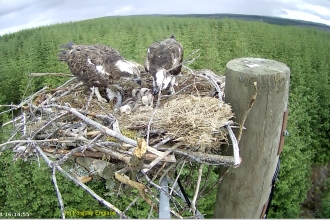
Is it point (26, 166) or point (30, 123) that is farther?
point (26, 166)

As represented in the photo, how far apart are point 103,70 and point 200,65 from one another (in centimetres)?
1000

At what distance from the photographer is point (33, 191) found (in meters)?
9.46

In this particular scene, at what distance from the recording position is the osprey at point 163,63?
3.30 m

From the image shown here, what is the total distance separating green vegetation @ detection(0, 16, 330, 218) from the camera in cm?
962

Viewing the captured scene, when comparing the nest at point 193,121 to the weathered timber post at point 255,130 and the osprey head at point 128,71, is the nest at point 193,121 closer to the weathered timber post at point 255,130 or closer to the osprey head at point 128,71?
the weathered timber post at point 255,130

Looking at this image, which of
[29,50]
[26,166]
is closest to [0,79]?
[29,50]

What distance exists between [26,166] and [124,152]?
8.45m

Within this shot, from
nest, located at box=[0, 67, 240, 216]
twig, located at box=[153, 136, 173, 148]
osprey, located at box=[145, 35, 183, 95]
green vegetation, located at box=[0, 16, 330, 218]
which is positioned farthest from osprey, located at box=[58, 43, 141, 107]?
green vegetation, located at box=[0, 16, 330, 218]

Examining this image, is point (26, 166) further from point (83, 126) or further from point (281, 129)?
point (281, 129)

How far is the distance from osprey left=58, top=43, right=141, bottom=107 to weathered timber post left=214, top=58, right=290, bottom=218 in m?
1.41

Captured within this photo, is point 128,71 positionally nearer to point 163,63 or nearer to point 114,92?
point 114,92

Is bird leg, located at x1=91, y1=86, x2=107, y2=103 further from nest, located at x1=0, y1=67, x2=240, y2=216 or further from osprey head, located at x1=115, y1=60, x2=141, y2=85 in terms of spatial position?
nest, located at x1=0, y1=67, x2=240, y2=216

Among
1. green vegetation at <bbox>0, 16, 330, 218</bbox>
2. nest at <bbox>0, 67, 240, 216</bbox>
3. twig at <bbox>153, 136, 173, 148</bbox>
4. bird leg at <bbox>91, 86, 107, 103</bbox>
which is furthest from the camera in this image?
green vegetation at <bbox>0, 16, 330, 218</bbox>

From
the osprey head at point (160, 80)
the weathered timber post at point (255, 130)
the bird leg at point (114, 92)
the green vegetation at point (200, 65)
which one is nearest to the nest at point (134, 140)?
the weathered timber post at point (255, 130)
